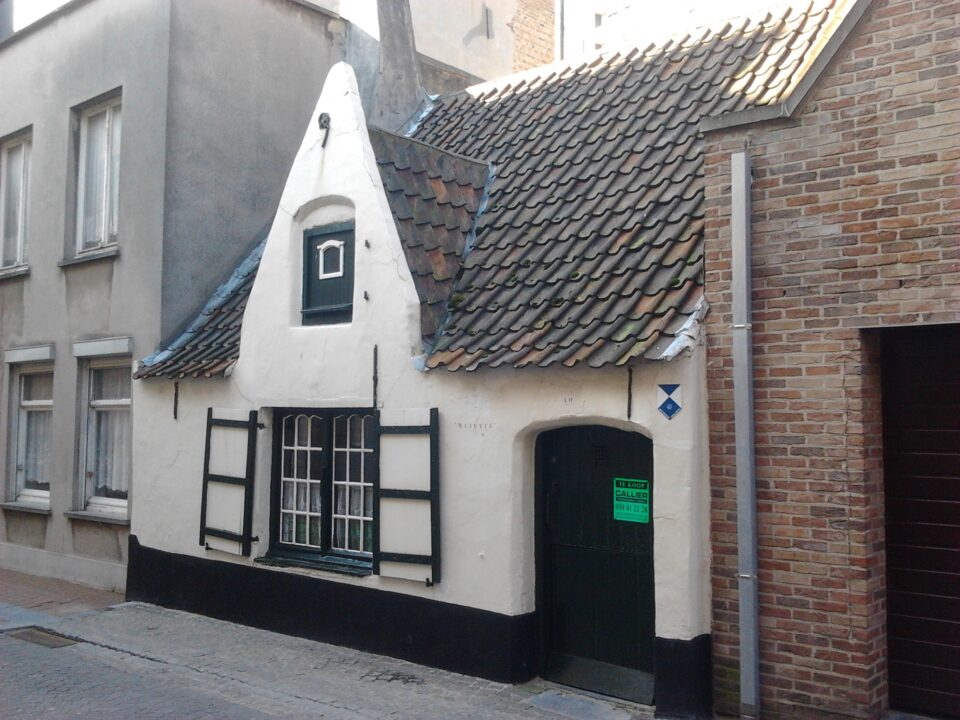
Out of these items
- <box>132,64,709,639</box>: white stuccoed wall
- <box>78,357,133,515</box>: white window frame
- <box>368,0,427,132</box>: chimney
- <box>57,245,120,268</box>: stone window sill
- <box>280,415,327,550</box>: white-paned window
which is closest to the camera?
<box>132,64,709,639</box>: white stuccoed wall

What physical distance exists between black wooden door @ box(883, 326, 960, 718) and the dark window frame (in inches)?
158

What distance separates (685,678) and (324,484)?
3.93 m

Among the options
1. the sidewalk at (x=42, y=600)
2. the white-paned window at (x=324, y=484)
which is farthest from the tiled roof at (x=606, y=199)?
the sidewalk at (x=42, y=600)

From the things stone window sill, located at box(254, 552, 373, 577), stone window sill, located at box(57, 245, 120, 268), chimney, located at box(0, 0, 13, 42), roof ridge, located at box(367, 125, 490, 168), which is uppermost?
chimney, located at box(0, 0, 13, 42)

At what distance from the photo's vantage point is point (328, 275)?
353 inches

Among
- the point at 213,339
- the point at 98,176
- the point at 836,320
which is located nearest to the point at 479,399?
the point at 836,320

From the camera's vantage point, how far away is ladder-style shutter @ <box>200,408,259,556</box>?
30.3ft

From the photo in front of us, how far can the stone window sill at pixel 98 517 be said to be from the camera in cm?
1105

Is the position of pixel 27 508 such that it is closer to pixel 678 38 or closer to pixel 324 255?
pixel 324 255

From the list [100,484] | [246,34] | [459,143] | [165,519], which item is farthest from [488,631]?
[246,34]

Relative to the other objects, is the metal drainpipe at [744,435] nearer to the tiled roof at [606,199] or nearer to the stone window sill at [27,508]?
the tiled roof at [606,199]

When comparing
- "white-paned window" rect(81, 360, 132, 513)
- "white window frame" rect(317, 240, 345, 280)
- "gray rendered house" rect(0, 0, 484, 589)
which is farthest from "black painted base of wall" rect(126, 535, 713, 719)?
"white window frame" rect(317, 240, 345, 280)

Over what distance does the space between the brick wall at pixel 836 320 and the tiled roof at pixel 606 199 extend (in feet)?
1.56

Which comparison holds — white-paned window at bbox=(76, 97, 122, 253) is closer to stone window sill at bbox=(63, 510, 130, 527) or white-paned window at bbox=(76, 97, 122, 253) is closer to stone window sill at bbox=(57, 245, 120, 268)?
stone window sill at bbox=(57, 245, 120, 268)
